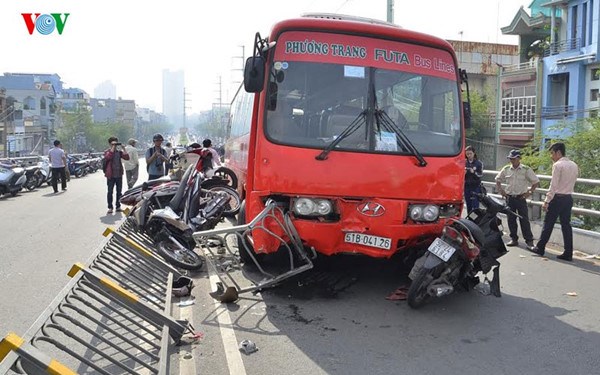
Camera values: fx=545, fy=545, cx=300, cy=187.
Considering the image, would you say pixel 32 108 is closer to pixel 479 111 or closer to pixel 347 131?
pixel 479 111

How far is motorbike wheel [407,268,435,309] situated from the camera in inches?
215

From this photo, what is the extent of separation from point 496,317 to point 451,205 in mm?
1326

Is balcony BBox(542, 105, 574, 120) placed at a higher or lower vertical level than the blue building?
lower

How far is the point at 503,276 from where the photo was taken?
24.0 feet

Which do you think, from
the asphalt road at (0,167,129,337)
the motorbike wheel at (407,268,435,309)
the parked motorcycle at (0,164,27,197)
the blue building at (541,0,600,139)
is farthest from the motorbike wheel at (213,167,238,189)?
the blue building at (541,0,600,139)

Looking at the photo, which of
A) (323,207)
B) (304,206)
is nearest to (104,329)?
(304,206)

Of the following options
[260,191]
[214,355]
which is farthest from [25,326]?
[260,191]

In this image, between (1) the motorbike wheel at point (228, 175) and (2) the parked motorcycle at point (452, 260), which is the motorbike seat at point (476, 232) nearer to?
(2) the parked motorcycle at point (452, 260)

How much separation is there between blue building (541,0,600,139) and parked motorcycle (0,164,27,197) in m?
25.3

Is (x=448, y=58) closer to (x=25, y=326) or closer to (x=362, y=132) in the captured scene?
(x=362, y=132)

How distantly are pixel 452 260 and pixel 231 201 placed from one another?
510 centimetres

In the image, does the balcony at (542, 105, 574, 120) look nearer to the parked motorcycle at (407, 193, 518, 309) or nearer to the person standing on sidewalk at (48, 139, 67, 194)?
the person standing on sidewalk at (48, 139, 67, 194)

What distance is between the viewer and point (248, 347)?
14.8 ft

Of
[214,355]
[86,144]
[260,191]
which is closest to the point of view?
[214,355]
